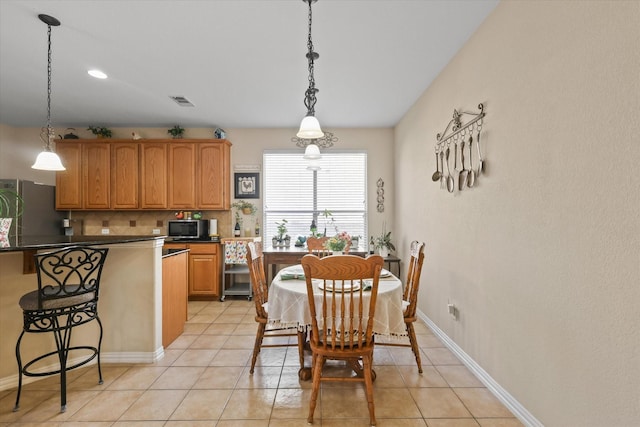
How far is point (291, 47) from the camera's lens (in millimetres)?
2654

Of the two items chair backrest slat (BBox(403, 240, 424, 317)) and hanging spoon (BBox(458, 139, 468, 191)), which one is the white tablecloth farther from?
hanging spoon (BBox(458, 139, 468, 191))

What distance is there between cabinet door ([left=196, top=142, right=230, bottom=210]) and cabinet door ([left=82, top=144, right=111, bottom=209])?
144 centimetres

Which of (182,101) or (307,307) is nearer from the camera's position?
(307,307)

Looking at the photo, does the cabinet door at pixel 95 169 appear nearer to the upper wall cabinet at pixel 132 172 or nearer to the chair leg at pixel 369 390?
the upper wall cabinet at pixel 132 172

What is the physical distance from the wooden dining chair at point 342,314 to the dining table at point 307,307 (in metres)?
0.09

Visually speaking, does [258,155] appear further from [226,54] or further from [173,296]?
[173,296]

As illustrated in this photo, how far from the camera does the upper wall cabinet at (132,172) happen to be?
15.3 feet

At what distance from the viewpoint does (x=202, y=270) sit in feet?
15.0

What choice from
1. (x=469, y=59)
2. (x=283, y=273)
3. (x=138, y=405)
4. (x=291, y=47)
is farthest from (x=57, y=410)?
(x=469, y=59)

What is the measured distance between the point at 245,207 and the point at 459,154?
350 centimetres

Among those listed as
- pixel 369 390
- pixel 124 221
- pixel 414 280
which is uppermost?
pixel 124 221

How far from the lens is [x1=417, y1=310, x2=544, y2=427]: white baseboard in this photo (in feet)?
5.93

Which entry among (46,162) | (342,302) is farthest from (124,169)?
(342,302)

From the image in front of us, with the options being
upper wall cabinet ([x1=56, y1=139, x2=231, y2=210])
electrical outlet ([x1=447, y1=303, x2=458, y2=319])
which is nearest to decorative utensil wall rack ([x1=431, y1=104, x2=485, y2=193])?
electrical outlet ([x1=447, y1=303, x2=458, y2=319])
